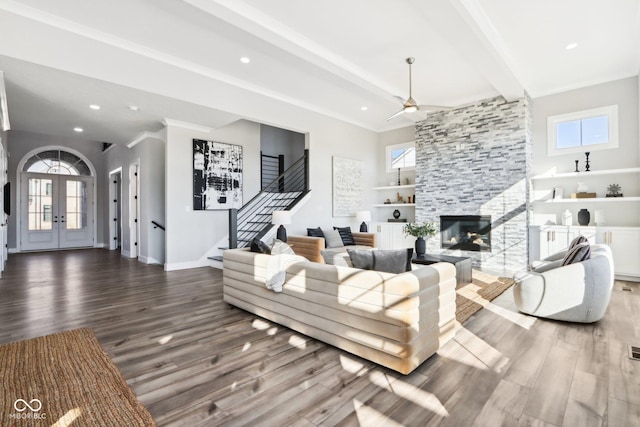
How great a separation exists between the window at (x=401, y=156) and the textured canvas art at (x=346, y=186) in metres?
0.95

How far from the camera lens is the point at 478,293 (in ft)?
14.5

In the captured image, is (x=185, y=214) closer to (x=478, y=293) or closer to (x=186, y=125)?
(x=186, y=125)

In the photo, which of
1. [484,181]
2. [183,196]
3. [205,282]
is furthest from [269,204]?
[484,181]

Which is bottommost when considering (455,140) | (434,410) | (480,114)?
(434,410)

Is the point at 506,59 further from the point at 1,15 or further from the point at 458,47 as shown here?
the point at 1,15

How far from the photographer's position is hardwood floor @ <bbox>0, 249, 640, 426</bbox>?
183cm

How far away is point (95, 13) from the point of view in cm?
355

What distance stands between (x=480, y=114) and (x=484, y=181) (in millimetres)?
1388

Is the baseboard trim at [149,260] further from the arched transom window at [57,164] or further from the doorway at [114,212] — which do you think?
the arched transom window at [57,164]

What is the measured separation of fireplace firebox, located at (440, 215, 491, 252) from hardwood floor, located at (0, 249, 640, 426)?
2.67m

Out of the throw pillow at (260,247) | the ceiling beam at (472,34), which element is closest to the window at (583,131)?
the ceiling beam at (472,34)

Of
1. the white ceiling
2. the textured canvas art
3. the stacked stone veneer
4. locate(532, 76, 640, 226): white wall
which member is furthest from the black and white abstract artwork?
locate(532, 76, 640, 226): white wall
